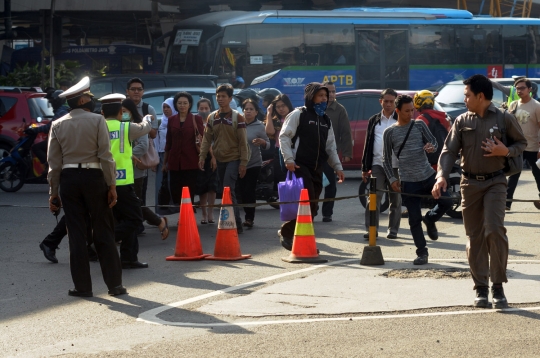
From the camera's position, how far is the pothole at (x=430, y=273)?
8.76m

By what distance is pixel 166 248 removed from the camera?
11289 mm

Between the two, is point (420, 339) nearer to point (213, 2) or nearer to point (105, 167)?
point (105, 167)

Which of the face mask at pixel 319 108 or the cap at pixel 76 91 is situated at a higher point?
the cap at pixel 76 91

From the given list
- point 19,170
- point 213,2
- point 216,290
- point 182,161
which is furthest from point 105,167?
point 213,2

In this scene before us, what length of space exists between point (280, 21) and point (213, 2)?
10016mm

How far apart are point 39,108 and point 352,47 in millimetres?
13203

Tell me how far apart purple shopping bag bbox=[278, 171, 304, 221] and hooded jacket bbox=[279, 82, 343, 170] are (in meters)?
0.23

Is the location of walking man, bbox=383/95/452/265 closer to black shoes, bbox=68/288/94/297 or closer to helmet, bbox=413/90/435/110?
helmet, bbox=413/90/435/110

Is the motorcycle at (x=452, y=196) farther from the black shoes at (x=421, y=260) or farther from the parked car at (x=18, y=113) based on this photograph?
the parked car at (x=18, y=113)

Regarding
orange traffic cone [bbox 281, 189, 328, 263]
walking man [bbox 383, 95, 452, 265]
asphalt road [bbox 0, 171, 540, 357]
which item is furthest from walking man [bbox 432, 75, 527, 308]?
orange traffic cone [bbox 281, 189, 328, 263]

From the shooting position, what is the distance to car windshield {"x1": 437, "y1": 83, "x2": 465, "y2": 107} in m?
23.3

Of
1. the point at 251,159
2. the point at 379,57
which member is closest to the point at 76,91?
the point at 251,159

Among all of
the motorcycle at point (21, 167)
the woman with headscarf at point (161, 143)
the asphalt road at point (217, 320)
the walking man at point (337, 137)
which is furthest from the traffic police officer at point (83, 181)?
the motorcycle at point (21, 167)

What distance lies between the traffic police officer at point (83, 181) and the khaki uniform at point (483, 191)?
110 inches
